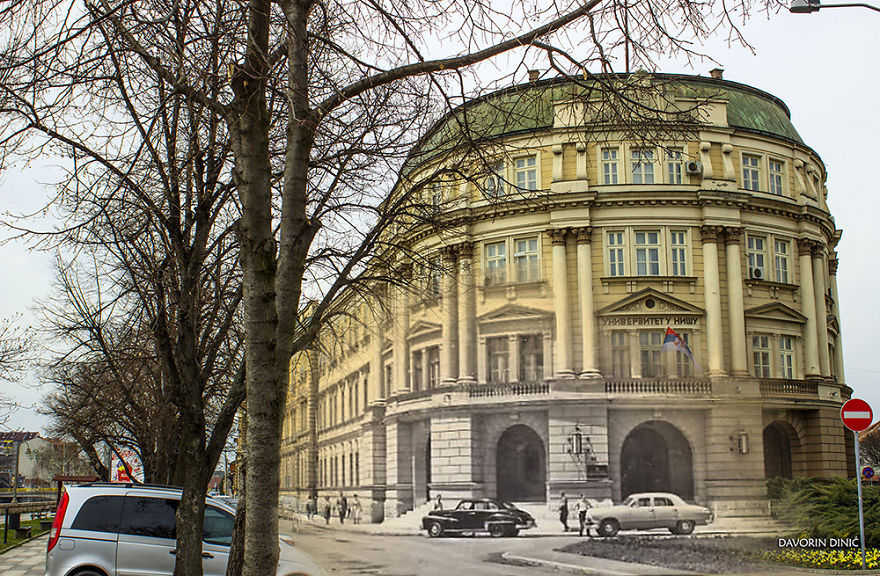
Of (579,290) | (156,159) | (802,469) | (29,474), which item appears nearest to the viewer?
(156,159)

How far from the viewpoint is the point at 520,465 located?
78.0 ft

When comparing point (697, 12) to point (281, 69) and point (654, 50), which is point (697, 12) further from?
point (281, 69)

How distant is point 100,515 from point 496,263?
46.2 feet

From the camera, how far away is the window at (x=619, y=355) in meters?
24.3

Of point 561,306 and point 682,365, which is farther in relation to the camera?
point 561,306

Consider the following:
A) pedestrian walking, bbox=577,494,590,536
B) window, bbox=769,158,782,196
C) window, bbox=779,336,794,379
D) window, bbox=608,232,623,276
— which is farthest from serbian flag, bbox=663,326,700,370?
window, bbox=769,158,782,196

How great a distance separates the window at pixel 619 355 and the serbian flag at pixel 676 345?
107cm

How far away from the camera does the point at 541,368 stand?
2466 cm

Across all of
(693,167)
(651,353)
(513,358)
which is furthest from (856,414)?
(693,167)

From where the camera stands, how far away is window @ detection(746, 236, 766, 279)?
2655 centimetres

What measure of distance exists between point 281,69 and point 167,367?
7240 mm

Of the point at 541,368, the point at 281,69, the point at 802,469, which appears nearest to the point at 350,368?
the point at 541,368

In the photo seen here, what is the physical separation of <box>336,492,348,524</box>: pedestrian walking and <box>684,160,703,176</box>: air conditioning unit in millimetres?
13676

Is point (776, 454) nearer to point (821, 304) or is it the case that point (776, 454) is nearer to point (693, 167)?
point (821, 304)
